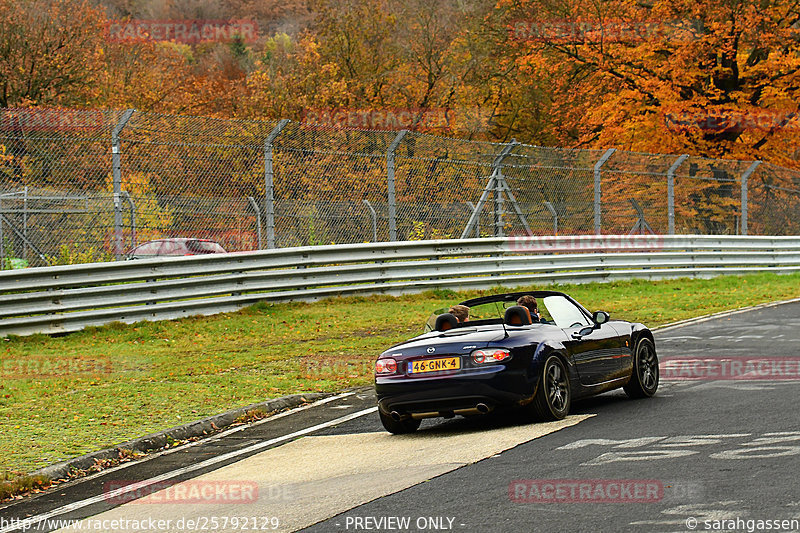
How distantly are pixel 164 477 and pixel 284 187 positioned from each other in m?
10.8

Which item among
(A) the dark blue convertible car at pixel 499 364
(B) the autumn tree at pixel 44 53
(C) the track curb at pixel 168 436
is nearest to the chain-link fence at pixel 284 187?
(C) the track curb at pixel 168 436

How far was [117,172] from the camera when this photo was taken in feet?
53.1

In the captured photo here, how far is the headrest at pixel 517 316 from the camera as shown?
29.9 ft

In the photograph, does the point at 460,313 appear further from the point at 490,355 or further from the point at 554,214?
the point at 554,214

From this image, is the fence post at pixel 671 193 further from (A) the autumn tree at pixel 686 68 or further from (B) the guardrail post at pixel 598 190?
(A) the autumn tree at pixel 686 68

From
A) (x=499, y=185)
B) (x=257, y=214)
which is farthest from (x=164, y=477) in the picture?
(x=499, y=185)

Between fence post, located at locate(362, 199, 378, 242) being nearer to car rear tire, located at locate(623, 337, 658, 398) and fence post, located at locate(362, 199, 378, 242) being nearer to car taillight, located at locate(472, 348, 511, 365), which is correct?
car rear tire, located at locate(623, 337, 658, 398)

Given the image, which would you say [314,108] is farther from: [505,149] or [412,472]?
[412,472]

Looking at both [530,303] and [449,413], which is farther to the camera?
[530,303]

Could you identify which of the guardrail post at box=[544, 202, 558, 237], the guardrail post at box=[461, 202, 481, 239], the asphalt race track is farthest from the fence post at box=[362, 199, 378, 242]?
the asphalt race track

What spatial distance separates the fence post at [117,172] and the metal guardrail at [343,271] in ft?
1.52

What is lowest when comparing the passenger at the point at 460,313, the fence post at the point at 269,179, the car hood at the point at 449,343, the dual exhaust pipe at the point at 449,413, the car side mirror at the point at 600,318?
the dual exhaust pipe at the point at 449,413

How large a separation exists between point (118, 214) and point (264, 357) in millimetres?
4033

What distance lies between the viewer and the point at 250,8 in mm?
141250
